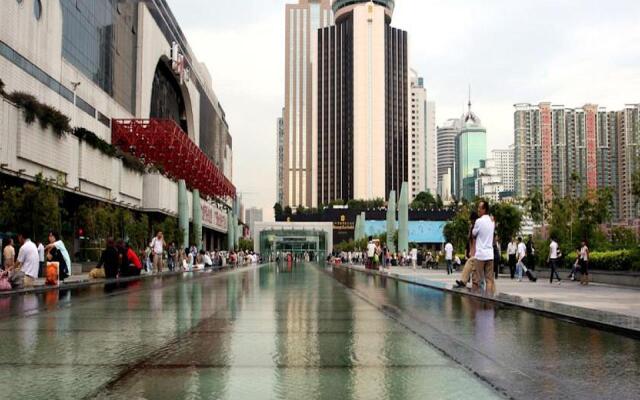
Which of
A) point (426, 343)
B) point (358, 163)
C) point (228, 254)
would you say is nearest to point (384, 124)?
point (358, 163)

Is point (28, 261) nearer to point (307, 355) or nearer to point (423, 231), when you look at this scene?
point (307, 355)

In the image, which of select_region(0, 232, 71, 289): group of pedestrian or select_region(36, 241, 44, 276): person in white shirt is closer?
select_region(0, 232, 71, 289): group of pedestrian

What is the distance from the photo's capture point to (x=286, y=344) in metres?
8.25

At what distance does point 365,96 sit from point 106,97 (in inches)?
5327

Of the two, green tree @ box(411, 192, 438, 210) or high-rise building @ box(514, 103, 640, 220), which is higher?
high-rise building @ box(514, 103, 640, 220)

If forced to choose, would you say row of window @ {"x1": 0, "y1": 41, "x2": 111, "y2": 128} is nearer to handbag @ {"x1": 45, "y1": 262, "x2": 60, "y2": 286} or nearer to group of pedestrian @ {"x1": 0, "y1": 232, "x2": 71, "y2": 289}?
group of pedestrian @ {"x1": 0, "y1": 232, "x2": 71, "y2": 289}

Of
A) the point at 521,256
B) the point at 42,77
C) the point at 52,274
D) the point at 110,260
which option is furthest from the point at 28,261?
Result: the point at 42,77

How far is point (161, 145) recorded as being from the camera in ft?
213

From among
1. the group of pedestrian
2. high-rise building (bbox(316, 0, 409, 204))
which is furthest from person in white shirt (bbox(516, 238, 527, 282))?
high-rise building (bbox(316, 0, 409, 204))

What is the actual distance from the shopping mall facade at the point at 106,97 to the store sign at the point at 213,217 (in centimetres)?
40

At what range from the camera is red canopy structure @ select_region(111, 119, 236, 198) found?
61.2m

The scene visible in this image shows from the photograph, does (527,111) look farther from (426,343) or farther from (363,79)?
(426,343)

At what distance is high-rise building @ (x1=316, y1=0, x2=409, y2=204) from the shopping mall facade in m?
99.9

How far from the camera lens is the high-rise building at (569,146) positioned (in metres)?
97.1
